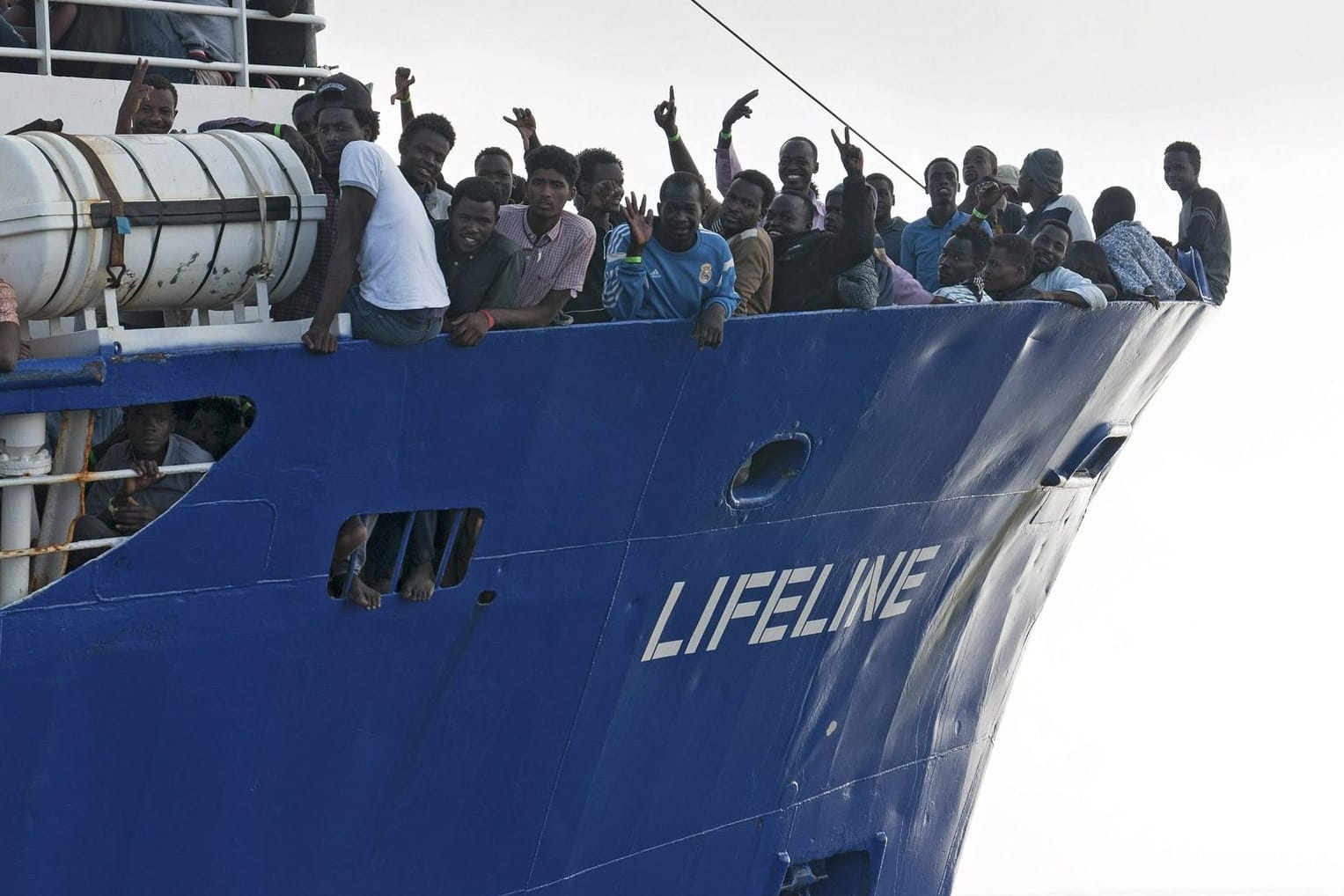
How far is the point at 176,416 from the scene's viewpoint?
680 centimetres

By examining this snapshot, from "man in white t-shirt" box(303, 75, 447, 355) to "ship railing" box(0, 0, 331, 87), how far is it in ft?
7.94

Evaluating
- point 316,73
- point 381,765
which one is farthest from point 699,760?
point 316,73

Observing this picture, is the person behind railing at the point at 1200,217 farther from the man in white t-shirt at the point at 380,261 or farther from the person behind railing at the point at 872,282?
the man in white t-shirt at the point at 380,261

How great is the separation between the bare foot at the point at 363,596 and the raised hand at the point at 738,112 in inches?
167

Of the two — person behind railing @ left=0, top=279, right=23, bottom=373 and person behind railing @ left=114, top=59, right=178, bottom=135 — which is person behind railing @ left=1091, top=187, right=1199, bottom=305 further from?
person behind railing @ left=0, top=279, right=23, bottom=373

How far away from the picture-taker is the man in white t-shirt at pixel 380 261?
6.48 m

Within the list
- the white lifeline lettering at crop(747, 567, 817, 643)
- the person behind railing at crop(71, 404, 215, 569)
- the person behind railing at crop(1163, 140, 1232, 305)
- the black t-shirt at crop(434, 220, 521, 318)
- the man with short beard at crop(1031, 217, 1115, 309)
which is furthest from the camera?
the person behind railing at crop(1163, 140, 1232, 305)

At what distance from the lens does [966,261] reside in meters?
9.39

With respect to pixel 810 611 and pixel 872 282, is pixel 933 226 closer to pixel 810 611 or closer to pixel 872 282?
pixel 872 282

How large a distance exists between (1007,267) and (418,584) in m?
3.68

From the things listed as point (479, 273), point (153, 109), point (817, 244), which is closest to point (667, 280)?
point (479, 273)

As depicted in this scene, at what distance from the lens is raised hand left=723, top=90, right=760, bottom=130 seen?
1017 cm

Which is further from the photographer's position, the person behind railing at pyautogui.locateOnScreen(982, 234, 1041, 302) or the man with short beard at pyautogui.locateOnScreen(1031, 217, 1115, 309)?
the man with short beard at pyautogui.locateOnScreen(1031, 217, 1115, 309)

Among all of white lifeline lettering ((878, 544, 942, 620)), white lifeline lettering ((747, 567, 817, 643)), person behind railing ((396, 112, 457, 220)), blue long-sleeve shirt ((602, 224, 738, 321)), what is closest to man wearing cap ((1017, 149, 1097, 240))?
white lifeline lettering ((878, 544, 942, 620))
